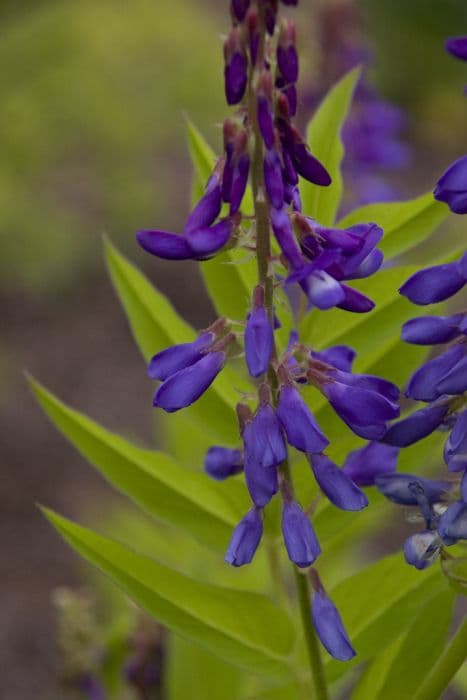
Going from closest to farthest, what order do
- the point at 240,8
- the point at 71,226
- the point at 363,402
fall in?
the point at 240,8
the point at 363,402
the point at 71,226

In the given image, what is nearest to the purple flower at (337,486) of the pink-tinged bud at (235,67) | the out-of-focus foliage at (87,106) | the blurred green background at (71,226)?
the pink-tinged bud at (235,67)

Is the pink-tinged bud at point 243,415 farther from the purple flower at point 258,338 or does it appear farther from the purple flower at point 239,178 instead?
the purple flower at point 239,178

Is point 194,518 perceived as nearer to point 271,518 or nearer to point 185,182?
point 271,518

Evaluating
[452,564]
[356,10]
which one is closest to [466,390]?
[452,564]

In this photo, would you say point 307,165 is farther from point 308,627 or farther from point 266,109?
point 308,627

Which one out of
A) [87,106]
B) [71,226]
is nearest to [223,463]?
[87,106]

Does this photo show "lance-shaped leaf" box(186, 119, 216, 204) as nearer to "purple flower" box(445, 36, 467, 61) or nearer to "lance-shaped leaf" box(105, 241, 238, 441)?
"lance-shaped leaf" box(105, 241, 238, 441)
